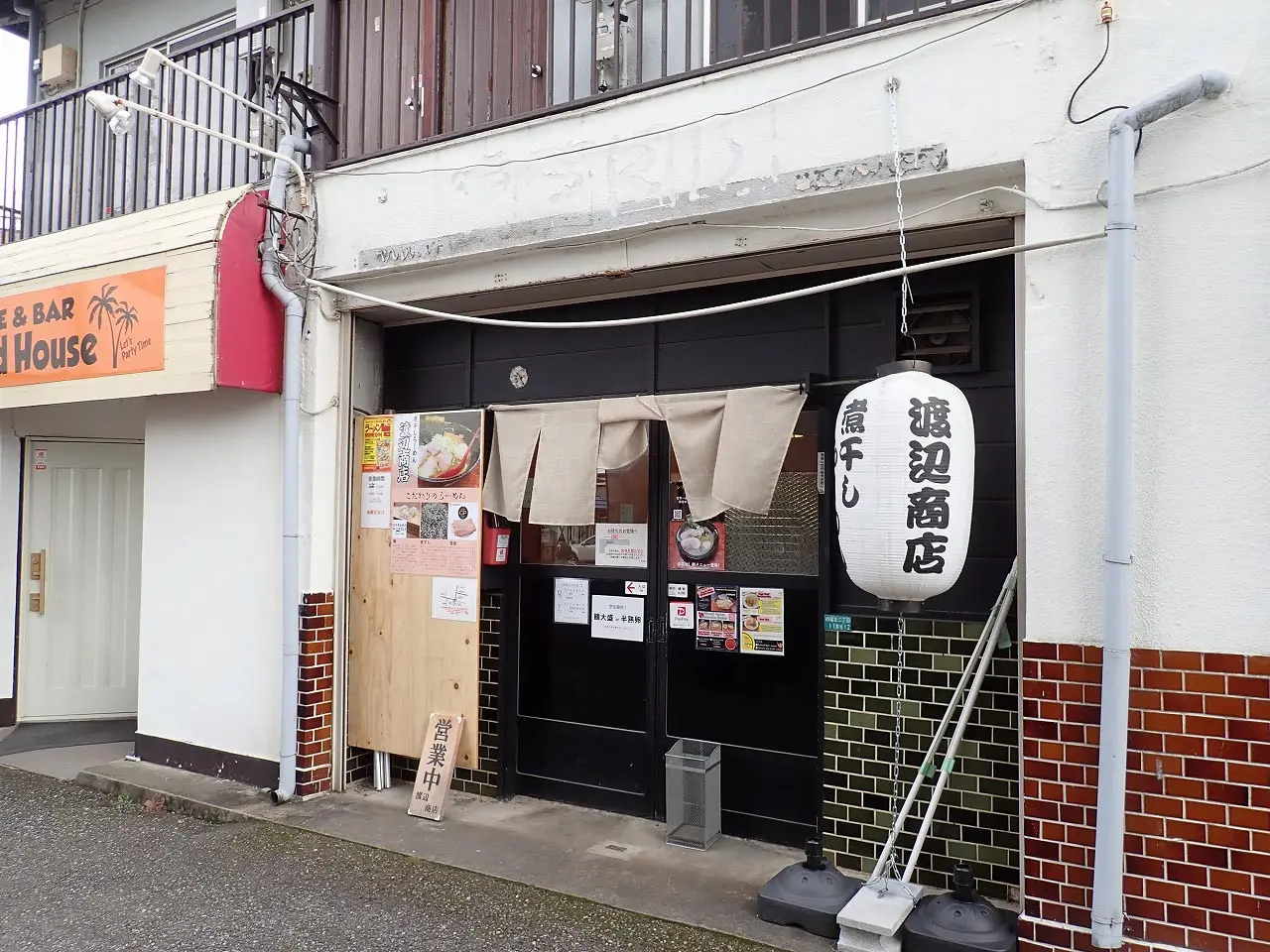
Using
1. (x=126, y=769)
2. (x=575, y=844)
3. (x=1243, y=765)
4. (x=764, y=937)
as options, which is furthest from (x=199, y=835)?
(x=1243, y=765)

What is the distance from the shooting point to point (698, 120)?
17.5ft

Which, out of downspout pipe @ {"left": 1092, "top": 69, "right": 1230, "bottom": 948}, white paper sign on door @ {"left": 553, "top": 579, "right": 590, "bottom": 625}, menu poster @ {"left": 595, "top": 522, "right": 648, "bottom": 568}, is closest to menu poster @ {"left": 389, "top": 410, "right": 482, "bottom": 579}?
white paper sign on door @ {"left": 553, "top": 579, "right": 590, "bottom": 625}

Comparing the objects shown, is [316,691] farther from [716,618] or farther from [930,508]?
[930,508]

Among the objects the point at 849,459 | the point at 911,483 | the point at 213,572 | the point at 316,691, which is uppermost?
the point at 849,459

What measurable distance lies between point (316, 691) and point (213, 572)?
1.41m

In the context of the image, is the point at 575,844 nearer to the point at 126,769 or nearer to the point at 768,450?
the point at 768,450

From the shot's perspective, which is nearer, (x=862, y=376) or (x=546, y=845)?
(x=862, y=376)

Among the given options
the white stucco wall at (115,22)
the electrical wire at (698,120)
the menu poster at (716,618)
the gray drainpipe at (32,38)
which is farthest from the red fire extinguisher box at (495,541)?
the gray drainpipe at (32,38)

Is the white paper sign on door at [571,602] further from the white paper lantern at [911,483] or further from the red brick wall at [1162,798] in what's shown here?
the red brick wall at [1162,798]

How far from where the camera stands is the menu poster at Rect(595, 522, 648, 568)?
20.9ft

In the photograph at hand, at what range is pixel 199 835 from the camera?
243 inches

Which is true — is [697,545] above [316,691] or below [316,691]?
above

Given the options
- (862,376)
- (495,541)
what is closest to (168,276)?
(495,541)

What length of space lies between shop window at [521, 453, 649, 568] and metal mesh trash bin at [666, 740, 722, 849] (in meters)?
1.31
